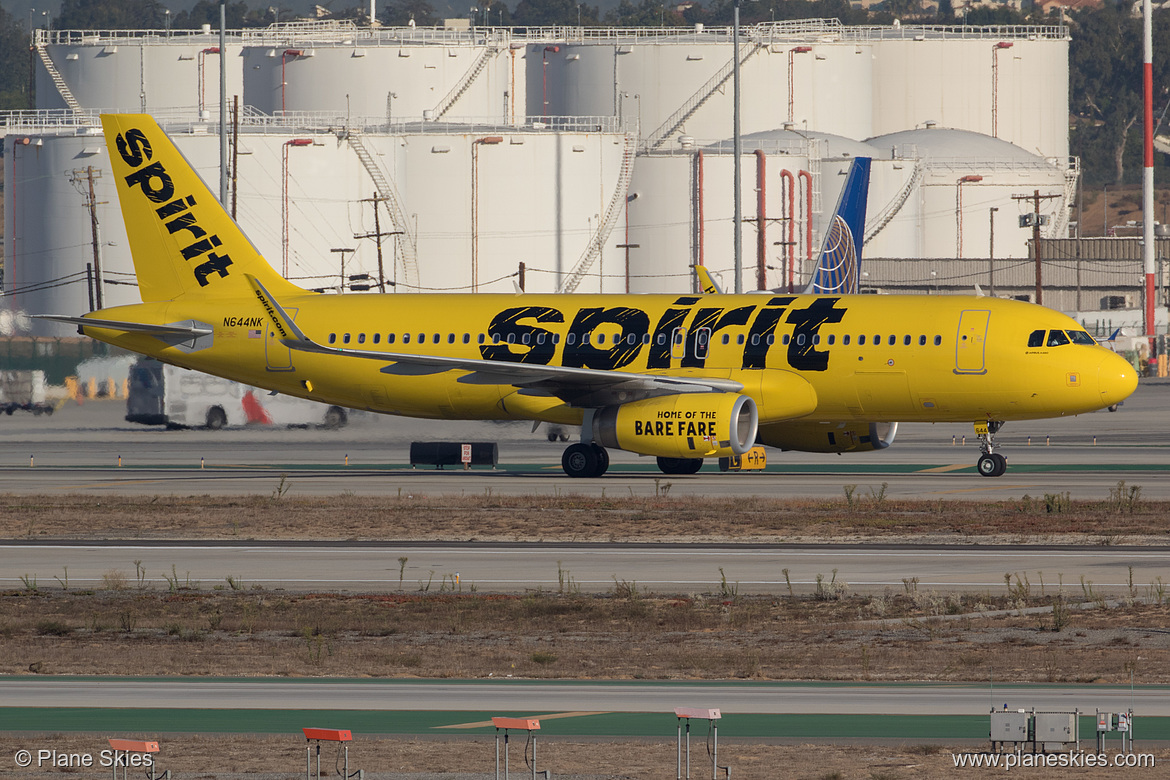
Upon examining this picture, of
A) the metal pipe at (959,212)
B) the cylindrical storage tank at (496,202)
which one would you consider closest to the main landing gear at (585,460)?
the cylindrical storage tank at (496,202)

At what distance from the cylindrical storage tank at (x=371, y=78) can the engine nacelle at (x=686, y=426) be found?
82.4 meters

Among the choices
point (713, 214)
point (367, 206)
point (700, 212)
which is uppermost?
point (367, 206)

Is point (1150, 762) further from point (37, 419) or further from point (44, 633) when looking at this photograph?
point (37, 419)

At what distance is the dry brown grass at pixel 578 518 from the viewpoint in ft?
98.0

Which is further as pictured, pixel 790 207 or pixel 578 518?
pixel 790 207

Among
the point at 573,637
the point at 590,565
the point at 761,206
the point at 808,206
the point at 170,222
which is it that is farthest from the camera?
the point at 808,206

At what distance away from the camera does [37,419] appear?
196 feet

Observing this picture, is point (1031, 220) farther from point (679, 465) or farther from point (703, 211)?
point (679, 465)

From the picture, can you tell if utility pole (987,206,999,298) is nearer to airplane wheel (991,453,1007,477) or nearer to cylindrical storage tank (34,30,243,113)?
cylindrical storage tank (34,30,243,113)

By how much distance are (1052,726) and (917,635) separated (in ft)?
21.1

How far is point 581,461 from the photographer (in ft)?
136

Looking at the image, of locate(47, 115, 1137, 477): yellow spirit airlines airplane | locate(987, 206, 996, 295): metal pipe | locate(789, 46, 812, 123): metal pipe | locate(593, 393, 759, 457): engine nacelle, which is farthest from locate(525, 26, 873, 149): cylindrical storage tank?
locate(593, 393, 759, 457): engine nacelle

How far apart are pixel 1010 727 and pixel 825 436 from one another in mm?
28858

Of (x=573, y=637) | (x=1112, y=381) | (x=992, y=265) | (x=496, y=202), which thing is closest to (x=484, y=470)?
(x=1112, y=381)
